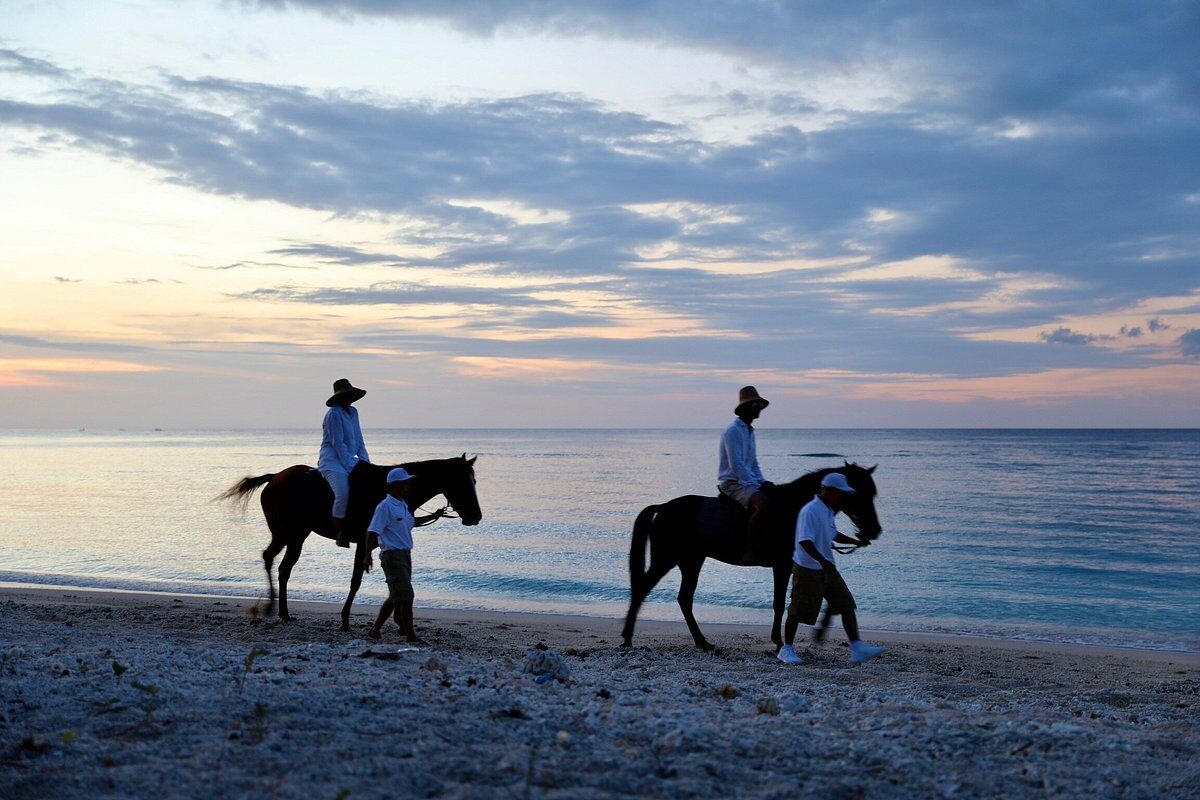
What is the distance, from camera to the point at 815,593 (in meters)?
9.33

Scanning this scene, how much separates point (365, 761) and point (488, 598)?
11748mm

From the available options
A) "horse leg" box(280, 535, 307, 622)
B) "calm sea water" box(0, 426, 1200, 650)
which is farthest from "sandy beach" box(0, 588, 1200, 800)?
"calm sea water" box(0, 426, 1200, 650)

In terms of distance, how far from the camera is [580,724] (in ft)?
17.6

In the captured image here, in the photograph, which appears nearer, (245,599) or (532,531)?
(245,599)

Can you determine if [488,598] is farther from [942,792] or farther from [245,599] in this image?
[942,792]

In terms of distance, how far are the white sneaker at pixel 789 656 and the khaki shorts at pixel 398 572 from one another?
392cm

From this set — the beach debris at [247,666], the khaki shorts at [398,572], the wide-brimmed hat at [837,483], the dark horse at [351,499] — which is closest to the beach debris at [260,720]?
the beach debris at [247,666]

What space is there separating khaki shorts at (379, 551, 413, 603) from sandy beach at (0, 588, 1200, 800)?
1247mm

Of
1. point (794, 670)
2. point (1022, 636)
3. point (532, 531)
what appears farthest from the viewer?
point (532, 531)

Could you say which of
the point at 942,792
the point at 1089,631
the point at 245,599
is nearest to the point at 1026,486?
the point at 1089,631

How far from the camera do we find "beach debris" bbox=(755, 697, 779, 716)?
6047 mm

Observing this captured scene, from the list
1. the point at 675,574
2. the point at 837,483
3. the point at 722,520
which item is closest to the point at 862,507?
the point at 837,483

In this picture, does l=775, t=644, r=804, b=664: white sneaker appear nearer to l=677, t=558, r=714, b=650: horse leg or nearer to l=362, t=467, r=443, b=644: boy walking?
l=677, t=558, r=714, b=650: horse leg

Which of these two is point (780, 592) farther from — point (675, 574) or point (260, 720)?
point (675, 574)
